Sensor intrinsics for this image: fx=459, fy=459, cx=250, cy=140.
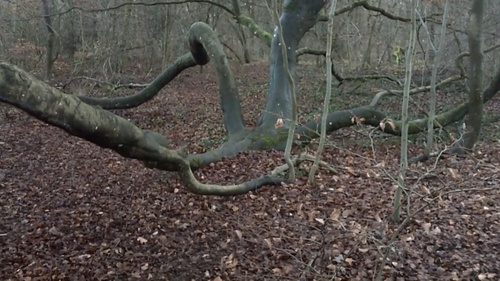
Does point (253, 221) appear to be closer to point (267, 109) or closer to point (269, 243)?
point (269, 243)

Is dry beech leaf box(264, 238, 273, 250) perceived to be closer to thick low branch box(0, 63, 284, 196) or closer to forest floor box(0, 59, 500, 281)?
forest floor box(0, 59, 500, 281)

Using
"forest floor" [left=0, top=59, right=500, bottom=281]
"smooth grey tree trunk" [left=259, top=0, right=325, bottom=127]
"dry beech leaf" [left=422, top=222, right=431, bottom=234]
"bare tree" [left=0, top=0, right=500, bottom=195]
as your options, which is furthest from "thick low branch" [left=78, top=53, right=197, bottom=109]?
"dry beech leaf" [left=422, top=222, right=431, bottom=234]

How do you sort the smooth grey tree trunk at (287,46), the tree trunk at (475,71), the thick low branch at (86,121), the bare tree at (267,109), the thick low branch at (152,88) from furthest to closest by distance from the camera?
the thick low branch at (152,88) < the smooth grey tree trunk at (287,46) < the tree trunk at (475,71) < the bare tree at (267,109) < the thick low branch at (86,121)

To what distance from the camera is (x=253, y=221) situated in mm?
5316

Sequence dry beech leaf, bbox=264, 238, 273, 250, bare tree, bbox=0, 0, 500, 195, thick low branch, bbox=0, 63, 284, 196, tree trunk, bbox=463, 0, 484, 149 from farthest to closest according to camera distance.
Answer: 1. tree trunk, bbox=463, 0, 484, 149
2. bare tree, bbox=0, 0, 500, 195
3. dry beech leaf, bbox=264, 238, 273, 250
4. thick low branch, bbox=0, 63, 284, 196

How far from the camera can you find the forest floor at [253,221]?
4176 millimetres

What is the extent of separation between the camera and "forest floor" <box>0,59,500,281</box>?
4176 mm

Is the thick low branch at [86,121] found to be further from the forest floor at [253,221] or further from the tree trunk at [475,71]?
the tree trunk at [475,71]

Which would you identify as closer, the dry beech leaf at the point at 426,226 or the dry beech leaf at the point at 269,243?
the dry beech leaf at the point at 269,243

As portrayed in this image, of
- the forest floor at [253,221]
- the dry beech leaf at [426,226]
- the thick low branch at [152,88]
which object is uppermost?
the thick low branch at [152,88]

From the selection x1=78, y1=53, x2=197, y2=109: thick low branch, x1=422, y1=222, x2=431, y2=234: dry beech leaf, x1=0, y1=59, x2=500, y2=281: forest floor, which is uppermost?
x1=78, y1=53, x2=197, y2=109: thick low branch

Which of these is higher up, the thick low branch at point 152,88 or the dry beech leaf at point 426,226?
the thick low branch at point 152,88

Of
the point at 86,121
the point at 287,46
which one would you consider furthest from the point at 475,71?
the point at 86,121

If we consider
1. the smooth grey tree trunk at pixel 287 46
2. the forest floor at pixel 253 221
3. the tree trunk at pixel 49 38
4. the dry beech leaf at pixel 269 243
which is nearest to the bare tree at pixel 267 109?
the smooth grey tree trunk at pixel 287 46
